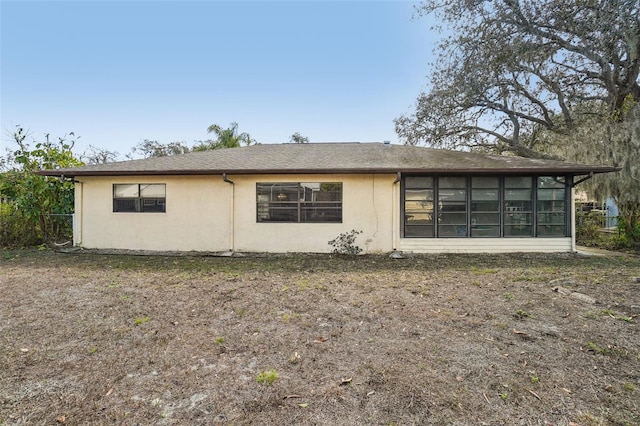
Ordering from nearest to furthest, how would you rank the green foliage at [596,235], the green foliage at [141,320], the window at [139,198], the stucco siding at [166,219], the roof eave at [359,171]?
the green foliage at [141,320], the roof eave at [359,171], the stucco siding at [166,219], the window at [139,198], the green foliage at [596,235]

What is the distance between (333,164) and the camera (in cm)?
894

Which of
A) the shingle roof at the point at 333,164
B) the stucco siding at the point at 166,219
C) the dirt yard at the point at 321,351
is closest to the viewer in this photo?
the dirt yard at the point at 321,351

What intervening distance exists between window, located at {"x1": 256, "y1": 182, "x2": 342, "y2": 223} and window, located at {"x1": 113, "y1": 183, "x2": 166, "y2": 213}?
3.04 meters

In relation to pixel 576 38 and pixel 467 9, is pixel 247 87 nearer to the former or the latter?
pixel 467 9

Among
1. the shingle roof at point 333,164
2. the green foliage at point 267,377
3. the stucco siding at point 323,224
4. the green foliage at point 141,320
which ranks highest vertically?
the shingle roof at point 333,164

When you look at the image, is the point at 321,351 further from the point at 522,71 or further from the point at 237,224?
the point at 522,71

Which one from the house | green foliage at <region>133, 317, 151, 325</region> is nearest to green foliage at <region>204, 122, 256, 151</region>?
the house

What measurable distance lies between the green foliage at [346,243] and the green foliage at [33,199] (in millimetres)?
8901

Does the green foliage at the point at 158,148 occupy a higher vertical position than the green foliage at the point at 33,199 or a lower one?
higher

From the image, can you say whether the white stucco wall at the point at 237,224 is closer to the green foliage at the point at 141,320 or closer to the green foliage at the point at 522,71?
the green foliage at the point at 141,320

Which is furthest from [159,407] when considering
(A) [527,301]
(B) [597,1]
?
(B) [597,1]

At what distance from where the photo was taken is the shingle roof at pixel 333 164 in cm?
832

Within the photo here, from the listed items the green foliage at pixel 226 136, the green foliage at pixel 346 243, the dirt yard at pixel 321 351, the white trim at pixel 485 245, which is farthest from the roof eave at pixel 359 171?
the green foliage at pixel 226 136

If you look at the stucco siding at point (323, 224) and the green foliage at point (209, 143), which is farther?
the green foliage at point (209, 143)
